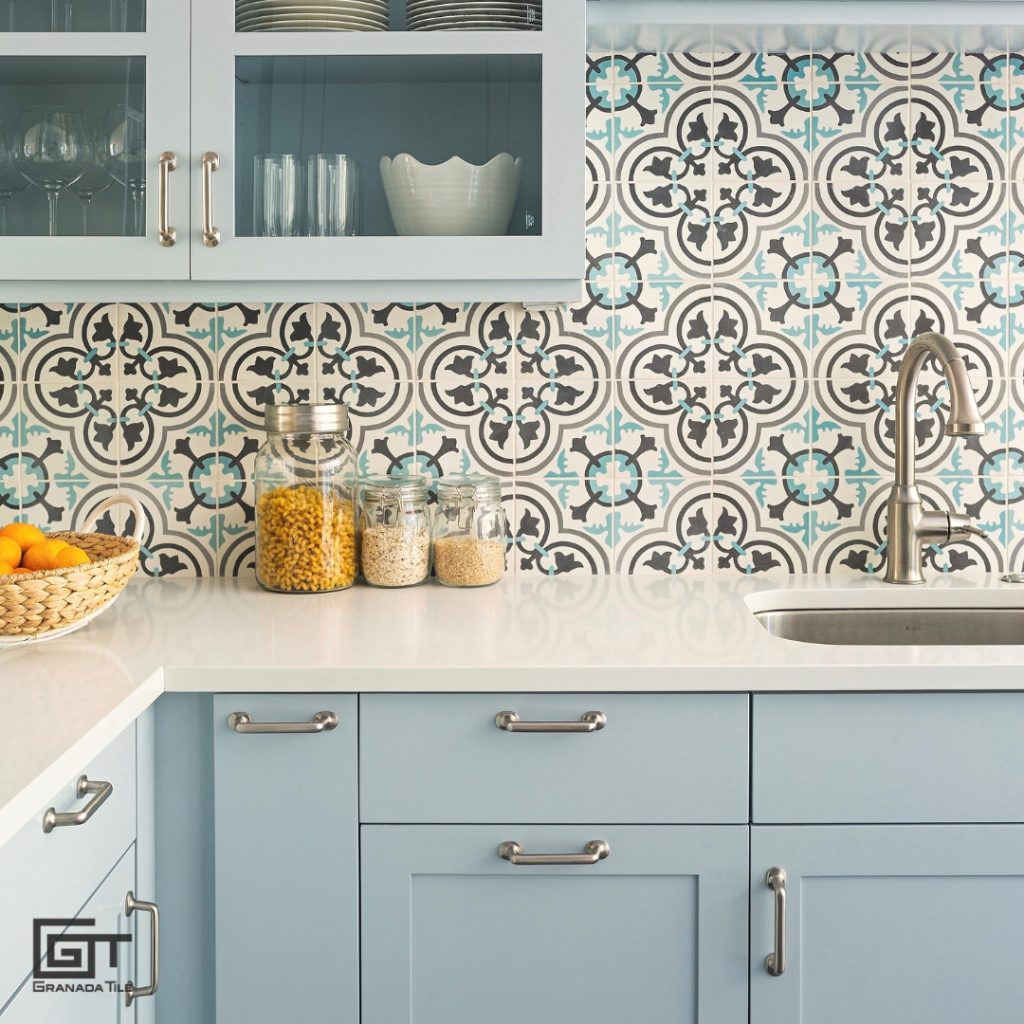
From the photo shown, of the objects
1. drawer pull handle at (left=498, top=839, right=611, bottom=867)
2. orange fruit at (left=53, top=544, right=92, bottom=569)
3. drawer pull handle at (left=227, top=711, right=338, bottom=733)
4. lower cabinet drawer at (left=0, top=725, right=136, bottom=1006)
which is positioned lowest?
drawer pull handle at (left=498, top=839, right=611, bottom=867)

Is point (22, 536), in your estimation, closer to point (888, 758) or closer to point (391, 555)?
point (391, 555)

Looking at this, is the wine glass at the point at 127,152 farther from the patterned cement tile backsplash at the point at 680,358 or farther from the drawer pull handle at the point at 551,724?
the drawer pull handle at the point at 551,724

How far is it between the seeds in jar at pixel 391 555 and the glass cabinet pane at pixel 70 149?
61 centimetres

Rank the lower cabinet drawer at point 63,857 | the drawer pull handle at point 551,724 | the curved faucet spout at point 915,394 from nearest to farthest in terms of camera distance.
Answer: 1. the lower cabinet drawer at point 63,857
2. the drawer pull handle at point 551,724
3. the curved faucet spout at point 915,394

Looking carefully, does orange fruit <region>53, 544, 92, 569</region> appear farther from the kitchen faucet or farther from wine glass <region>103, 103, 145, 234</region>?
the kitchen faucet

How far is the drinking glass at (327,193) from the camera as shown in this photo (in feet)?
5.72

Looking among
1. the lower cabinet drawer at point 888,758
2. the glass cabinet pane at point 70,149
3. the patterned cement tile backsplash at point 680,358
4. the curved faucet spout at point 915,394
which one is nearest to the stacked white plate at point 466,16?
the patterned cement tile backsplash at point 680,358

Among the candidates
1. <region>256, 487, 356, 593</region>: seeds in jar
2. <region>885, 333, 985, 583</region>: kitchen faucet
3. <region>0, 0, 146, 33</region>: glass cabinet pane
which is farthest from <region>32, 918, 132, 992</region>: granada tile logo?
<region>885, 333, 985, 583</region>: kitchen faucet

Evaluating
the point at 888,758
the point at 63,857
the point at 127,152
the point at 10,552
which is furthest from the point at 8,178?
the point at 888,758

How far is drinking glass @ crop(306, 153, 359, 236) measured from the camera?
5.72ft

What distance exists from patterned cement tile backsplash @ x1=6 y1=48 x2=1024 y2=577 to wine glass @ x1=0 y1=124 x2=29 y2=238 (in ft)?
1.04

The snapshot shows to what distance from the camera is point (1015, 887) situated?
1.48m

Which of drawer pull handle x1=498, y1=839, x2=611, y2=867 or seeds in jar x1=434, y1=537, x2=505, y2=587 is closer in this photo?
drawer pull handle x1=498, y1=839, x2=611, y2=867

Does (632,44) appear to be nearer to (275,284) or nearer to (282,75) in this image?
(282,75)
